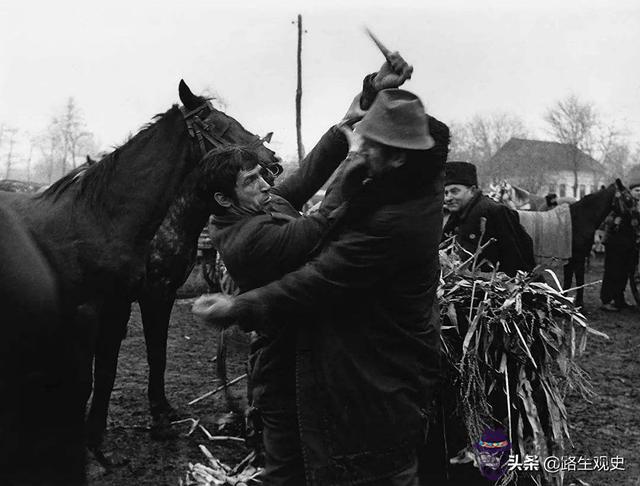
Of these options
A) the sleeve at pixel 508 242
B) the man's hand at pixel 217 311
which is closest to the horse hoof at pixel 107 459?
the man's hand at pixel 217 311

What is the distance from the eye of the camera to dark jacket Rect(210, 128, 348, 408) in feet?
6.67

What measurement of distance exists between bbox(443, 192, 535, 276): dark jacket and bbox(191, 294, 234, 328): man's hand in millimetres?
3491

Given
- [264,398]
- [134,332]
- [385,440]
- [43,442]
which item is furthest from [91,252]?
[134,332]

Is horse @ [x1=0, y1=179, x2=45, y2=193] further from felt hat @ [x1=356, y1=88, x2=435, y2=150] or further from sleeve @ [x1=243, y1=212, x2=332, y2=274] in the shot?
felt hat @ [x1=356, y1=88, x2=435, y2=150]

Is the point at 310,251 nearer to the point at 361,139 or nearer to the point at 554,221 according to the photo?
the point at 361,139

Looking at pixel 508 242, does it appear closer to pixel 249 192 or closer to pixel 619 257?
pixel 249 192

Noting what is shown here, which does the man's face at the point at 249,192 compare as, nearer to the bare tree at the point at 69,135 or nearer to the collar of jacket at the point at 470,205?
the collar of jacket at the point at 470,205

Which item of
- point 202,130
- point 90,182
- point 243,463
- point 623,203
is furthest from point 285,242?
point 623,203

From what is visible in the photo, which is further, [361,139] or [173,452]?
[173,452]

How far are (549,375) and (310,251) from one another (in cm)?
201

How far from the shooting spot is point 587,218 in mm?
10094

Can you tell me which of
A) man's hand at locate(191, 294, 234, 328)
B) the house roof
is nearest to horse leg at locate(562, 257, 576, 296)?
man's hand at locate(191, 294, 234, 328)

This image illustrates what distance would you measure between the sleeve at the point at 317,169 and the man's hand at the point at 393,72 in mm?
335

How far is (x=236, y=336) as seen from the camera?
450 centimetres
